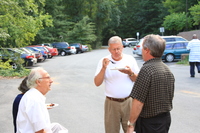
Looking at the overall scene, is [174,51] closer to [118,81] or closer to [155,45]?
[118,81]

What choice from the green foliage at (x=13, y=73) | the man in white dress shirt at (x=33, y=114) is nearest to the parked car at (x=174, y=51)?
the green foliage at (x=13, y=73)

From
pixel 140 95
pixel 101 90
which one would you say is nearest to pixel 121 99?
pixel 140 95

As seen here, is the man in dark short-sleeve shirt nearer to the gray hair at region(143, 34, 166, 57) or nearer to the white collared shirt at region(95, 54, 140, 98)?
the gray hair at region(143, 34, 166, 57)

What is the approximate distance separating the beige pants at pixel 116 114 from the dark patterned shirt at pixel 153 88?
84cm

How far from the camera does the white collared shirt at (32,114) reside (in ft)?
8.70

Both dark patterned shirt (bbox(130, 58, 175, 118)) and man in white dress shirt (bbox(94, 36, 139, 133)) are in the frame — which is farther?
man in white dress shirt (bbox(94, 36, 139, 133))

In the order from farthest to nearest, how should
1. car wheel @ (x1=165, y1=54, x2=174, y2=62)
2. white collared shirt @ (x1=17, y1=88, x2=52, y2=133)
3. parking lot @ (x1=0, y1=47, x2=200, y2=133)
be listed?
car wheel @ (x1=165, y1=54, x2=174, y2=62) < parking lot @ (x1=0, y1=47, x2=200, y2=133) < white collared shirt @ (x1=17, y1=88, x2=52, y2=133)

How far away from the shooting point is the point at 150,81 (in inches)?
97.5

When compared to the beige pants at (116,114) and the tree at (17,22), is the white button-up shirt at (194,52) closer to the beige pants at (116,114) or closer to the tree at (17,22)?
the beige pants at (116,114)

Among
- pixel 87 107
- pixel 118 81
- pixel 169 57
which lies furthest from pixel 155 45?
pixel 169 57

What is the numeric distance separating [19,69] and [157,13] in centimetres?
5225

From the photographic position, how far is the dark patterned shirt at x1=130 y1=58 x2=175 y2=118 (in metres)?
2.48

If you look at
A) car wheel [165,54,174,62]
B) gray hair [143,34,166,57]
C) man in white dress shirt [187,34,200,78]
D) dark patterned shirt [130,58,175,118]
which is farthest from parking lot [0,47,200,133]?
car wheel [165,54,174,62]

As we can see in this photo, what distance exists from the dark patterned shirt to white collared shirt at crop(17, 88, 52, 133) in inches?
41.2
